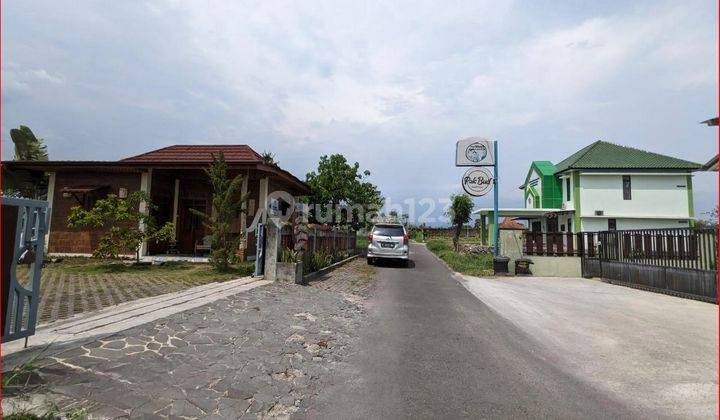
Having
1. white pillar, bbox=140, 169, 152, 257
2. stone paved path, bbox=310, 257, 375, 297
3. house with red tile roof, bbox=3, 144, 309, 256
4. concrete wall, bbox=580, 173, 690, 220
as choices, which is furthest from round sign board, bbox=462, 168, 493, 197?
white pillar, bbox=140, 169, 152, 257

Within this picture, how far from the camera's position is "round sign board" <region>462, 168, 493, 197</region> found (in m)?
17.5

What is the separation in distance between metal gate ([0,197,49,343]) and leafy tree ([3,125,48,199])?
1535 cm

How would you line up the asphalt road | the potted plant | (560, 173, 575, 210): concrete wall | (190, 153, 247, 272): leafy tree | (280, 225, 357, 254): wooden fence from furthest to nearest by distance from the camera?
(560, 173, 575, 210): concrete wall → (280, 225, 357, 254): wooden fence → (190, 153, 247, 272): leafy tree → the potted plant → the asphalt road

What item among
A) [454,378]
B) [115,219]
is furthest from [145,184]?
[454,378]

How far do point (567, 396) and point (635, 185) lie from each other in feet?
90.4

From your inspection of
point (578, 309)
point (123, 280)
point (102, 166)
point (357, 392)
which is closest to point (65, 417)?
point (357, 392)

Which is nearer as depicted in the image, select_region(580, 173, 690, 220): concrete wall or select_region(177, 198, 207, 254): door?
select_region(177, 198, 207, 254): door

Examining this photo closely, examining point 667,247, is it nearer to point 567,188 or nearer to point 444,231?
point 567,188

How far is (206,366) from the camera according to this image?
402 cm

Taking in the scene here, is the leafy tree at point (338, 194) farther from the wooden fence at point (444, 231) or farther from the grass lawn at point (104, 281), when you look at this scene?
the wooden fence at point (444, 231)

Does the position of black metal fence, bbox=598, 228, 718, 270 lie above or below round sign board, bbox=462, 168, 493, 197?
below

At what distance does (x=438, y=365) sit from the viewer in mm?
4555

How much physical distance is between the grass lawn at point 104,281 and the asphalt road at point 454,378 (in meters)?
4.31

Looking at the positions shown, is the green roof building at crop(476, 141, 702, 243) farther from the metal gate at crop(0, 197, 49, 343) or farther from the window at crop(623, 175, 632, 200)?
the metal gate at crop(0, 197, 49, 343)
